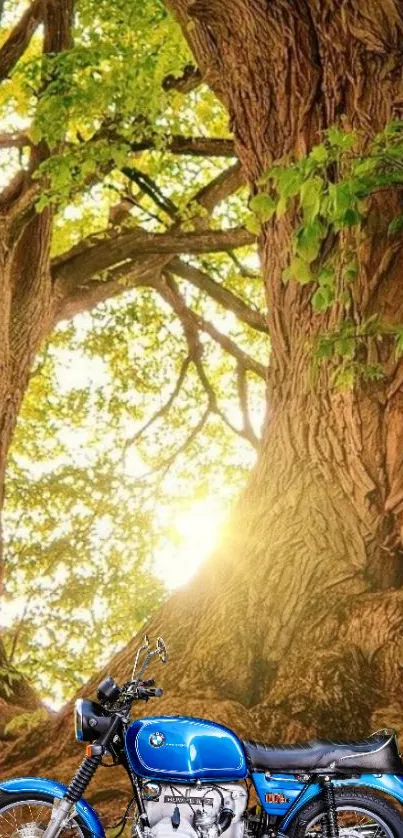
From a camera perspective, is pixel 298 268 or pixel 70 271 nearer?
pixel 298 268

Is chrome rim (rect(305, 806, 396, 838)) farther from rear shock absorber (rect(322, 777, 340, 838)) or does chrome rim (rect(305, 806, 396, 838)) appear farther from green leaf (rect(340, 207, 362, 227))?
green leaf (rect(340, 207, 362, 227))

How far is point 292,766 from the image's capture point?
3.89 meters

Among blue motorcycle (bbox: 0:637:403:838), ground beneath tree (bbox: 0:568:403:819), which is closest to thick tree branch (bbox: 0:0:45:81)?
ground beneath tree (bbox: 0:568:403:819)

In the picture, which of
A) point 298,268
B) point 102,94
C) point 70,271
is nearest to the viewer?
point 298,268

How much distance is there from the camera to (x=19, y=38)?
9.02 metres

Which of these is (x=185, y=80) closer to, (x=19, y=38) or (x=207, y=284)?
(x=19, y=38)

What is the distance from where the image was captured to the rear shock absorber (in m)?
3.87

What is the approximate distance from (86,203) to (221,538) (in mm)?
8316

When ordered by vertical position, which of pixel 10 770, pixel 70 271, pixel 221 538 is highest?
pixel 70 271

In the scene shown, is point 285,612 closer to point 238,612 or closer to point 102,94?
point 238,612

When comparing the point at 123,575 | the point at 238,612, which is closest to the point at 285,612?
the point at 238,612

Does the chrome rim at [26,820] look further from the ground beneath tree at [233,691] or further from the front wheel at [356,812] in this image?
the ground beneath tree at [233,691]

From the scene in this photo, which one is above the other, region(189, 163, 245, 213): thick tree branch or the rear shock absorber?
region(189, 163, 245, 213): thick tree branch

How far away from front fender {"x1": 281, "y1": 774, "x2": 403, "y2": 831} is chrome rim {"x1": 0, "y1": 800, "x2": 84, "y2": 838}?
2.73 ft
